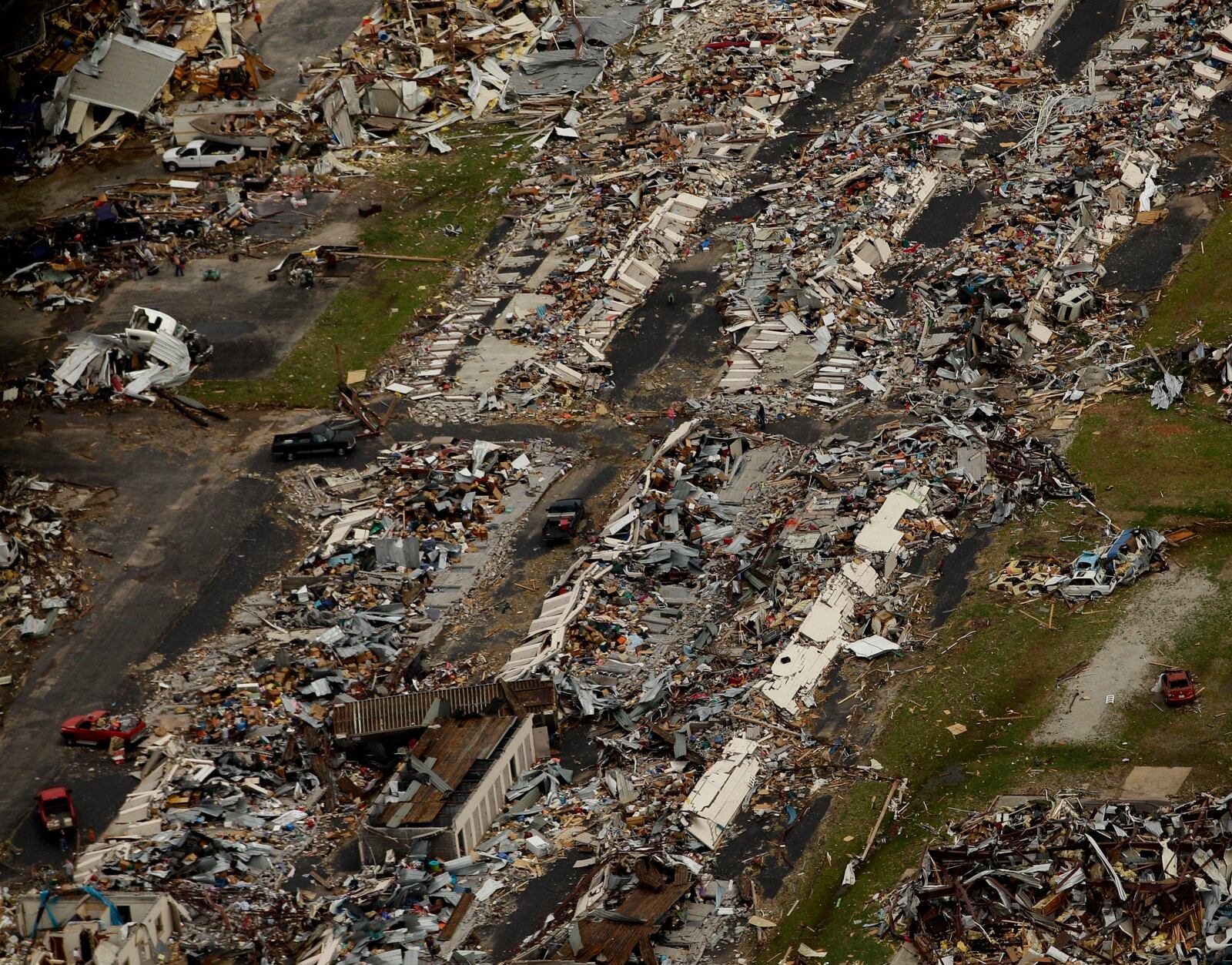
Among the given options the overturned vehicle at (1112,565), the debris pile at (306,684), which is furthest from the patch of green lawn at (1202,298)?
the debris pile at (306,684)

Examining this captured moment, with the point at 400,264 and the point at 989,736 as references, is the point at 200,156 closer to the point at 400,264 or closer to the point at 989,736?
the point at 400,264

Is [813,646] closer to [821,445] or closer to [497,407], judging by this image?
[821,445]

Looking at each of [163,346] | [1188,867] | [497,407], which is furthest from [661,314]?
[1188,867]

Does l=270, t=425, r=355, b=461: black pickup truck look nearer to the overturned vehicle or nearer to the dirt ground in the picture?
the overturned vehicle

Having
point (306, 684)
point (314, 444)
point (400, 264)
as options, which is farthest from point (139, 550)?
point (400, 264)

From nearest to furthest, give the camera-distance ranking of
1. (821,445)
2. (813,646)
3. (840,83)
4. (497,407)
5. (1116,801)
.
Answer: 1. (1116,801)
2. (813,646)
3. (821,445)
4. (497,407)
5. (840,83)

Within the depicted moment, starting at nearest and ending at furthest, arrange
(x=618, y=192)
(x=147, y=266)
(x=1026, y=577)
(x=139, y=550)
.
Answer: (x=1026, y=577) < (x=139, y=550) < (x=147, y=266) < (x=618, y=192)
